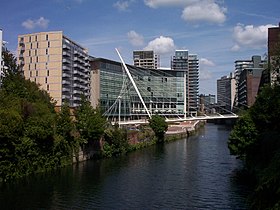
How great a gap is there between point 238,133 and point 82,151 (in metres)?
15.2

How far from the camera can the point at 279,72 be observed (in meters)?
19.1

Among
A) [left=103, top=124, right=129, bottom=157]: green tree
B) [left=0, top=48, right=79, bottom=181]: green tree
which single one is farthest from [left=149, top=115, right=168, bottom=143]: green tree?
[left=0, top=48, right=79, bottom=181]: green tree

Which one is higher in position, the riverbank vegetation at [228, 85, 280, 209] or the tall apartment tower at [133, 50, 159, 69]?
the tall apartment tower at [133, 50, 159, 69]

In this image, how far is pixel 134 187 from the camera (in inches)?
933

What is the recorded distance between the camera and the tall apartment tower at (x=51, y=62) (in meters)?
65.8

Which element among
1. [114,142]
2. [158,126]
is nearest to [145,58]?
[158,126]

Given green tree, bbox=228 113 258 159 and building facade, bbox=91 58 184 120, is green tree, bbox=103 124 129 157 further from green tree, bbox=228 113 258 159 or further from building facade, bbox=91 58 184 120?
building facade, bbox=91 58 184 120

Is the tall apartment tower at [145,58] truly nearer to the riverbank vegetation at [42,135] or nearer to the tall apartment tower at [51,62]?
the tall apartment tower at [51,62]

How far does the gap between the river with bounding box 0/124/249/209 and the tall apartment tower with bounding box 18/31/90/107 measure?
111ft

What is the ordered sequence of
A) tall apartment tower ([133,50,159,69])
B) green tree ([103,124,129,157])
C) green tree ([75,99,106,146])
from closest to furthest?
green tree ([75,99,106,146]) < green tree ([103,124,129,157]) < tall apartment tower ([133,50,159,69])

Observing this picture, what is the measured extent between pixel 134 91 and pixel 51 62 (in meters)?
23.5

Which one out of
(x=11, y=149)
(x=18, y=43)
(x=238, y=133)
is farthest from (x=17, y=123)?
(x=18, y=43)

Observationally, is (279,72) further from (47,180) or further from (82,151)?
(82,151)

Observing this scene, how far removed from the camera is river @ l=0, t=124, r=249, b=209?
19.6 metres
